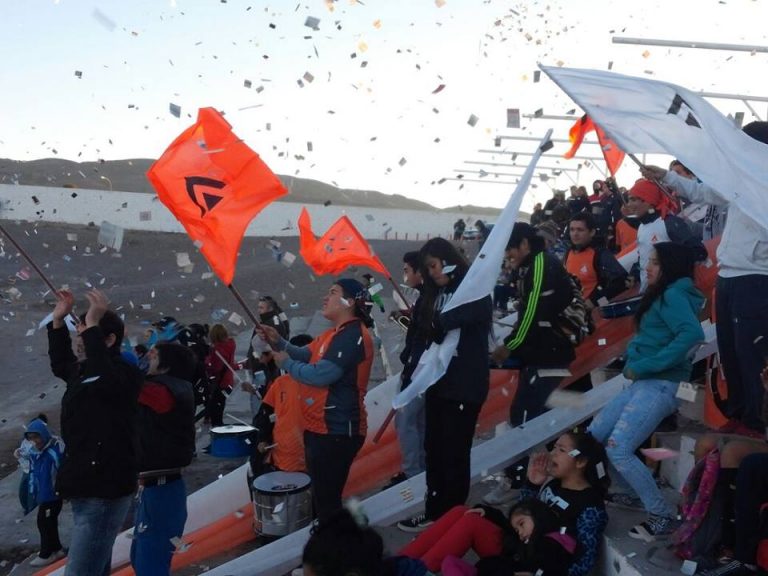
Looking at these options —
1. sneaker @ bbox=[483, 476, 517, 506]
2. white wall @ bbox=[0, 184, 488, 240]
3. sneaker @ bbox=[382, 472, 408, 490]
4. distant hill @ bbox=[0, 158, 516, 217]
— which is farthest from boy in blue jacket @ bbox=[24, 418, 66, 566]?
distant hill @ bbox=[0, 158, 516, 217]

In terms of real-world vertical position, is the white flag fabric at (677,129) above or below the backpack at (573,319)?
above

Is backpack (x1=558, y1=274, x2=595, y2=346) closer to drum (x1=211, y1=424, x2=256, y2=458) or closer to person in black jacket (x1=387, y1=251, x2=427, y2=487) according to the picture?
person in black jacket (x1=387, y1=251, x2=427, y2=487)

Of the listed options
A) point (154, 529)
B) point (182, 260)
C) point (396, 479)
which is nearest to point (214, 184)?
point (154, 529)

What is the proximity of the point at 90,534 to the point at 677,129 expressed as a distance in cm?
330

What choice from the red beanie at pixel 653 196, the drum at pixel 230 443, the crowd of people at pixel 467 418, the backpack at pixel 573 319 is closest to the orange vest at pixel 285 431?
the crowd of people at pixel 467 418

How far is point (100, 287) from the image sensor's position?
26531 millimetres

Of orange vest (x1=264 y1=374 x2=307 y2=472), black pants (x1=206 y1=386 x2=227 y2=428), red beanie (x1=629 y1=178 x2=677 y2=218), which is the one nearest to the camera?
orange vest (x1=264 y1=374 x2=307 y2=472)

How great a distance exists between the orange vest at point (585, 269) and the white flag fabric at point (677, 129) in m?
2.28

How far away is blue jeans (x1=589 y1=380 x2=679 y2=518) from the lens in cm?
390

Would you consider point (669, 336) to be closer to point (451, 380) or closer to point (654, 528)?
point (654, 528)

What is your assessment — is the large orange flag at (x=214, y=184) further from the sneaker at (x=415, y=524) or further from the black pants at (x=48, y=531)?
the black pants at (x=48, y=531)

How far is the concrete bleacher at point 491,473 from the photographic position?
437 centimetres

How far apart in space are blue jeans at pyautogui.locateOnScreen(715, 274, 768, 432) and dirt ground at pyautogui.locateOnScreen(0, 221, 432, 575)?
5131 mm

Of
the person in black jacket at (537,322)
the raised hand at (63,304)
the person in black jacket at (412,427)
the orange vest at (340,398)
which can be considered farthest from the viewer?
the person in black jacket at (412,427)
